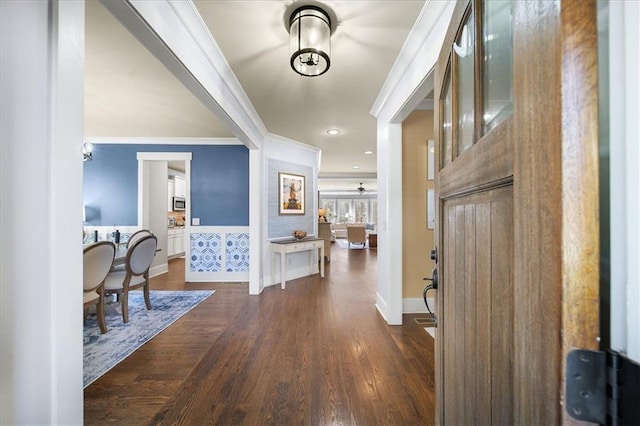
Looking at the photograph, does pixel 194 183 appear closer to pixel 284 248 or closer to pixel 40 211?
pixel 284 248

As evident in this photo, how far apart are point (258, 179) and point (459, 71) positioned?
128 inches

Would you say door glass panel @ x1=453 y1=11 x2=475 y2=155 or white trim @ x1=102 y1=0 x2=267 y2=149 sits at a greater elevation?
white trim @ x1=102 y1=0 x2=267 y2=149

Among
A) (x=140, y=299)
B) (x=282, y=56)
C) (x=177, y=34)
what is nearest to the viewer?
(x=177, y=34)

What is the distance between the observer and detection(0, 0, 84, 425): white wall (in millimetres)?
644

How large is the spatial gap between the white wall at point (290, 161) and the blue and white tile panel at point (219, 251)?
0.54m

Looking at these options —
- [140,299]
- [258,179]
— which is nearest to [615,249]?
[258,179]

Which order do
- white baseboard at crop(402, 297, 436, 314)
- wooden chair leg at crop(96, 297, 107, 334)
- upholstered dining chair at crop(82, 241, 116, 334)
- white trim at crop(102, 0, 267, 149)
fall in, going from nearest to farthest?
1. white trim at crop(102, 0, 267, 149)
2. upholstered dining chair at crop(82, 241, 116, 334)
3. wooden chair leg at crop(96, 297, 107, 334)
4. white baseboard at crop(402, 297, 436, 314)

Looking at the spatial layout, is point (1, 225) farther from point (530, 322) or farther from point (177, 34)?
point (177, 34)

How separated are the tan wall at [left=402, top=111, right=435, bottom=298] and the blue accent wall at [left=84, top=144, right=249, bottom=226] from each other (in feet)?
9.03

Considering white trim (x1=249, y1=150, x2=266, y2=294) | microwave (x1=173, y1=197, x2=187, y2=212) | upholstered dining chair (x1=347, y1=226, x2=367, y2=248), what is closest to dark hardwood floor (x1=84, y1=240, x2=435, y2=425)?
white trim (x1=249, y1=150, x2=266, y2=294)

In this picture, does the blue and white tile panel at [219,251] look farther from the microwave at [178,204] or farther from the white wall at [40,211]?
the white wall at [40,211]

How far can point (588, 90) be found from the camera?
0.97 feet

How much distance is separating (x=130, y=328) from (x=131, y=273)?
1.83 feet

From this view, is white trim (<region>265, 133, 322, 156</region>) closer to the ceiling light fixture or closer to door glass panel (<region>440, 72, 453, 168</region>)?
the ceiling light fixture
